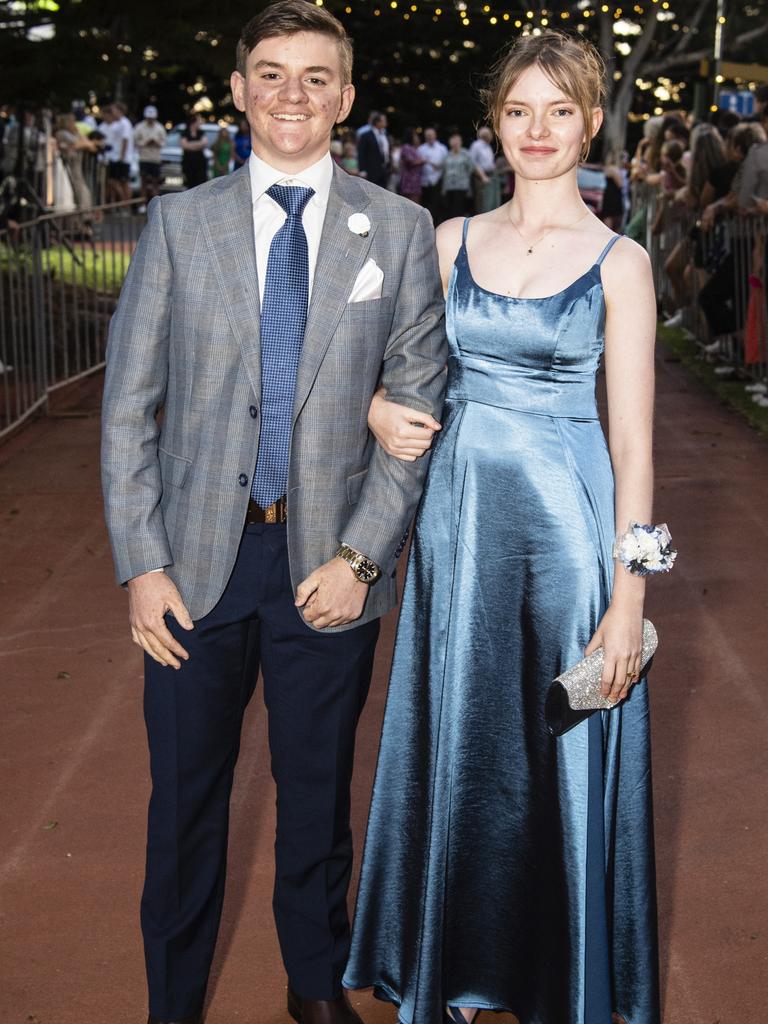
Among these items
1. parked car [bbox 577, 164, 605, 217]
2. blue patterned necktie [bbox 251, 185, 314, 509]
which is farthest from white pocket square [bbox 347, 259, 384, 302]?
parked car [bbox 577, 164, 605, 217]

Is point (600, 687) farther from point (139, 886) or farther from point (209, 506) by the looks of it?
point (139, 886)

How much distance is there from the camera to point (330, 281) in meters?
3.00

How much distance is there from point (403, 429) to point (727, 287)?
9084 millimetres

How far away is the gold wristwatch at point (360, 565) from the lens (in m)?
3.07

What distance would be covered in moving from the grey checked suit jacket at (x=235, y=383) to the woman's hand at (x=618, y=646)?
0.48 meters

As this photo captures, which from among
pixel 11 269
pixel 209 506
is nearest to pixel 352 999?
pixel 209 506

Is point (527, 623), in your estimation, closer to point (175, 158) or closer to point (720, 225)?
point (720, 225)

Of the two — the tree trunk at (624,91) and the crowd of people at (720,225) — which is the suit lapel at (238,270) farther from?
the tree trunk at (624,91)

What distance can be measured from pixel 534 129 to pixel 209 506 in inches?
41.5

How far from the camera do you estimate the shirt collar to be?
3.04m

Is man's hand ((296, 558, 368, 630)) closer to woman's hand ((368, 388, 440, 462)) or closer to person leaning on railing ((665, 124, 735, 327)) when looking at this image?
woman's hand ((368, 388, 440, 462))

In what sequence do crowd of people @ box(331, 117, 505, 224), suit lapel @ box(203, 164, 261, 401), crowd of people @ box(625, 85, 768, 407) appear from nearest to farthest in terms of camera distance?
suit lapel @ box(203, 164, 261, 401) < crowd of people @ box(625, 85, 768, 407) < crowd of people @ box(331, 117, 505, 224)

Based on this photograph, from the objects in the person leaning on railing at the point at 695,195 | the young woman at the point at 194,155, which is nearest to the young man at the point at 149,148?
the young woman at the point at 194,155

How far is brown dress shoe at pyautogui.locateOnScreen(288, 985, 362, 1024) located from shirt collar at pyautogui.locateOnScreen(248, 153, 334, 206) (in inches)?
72.0
